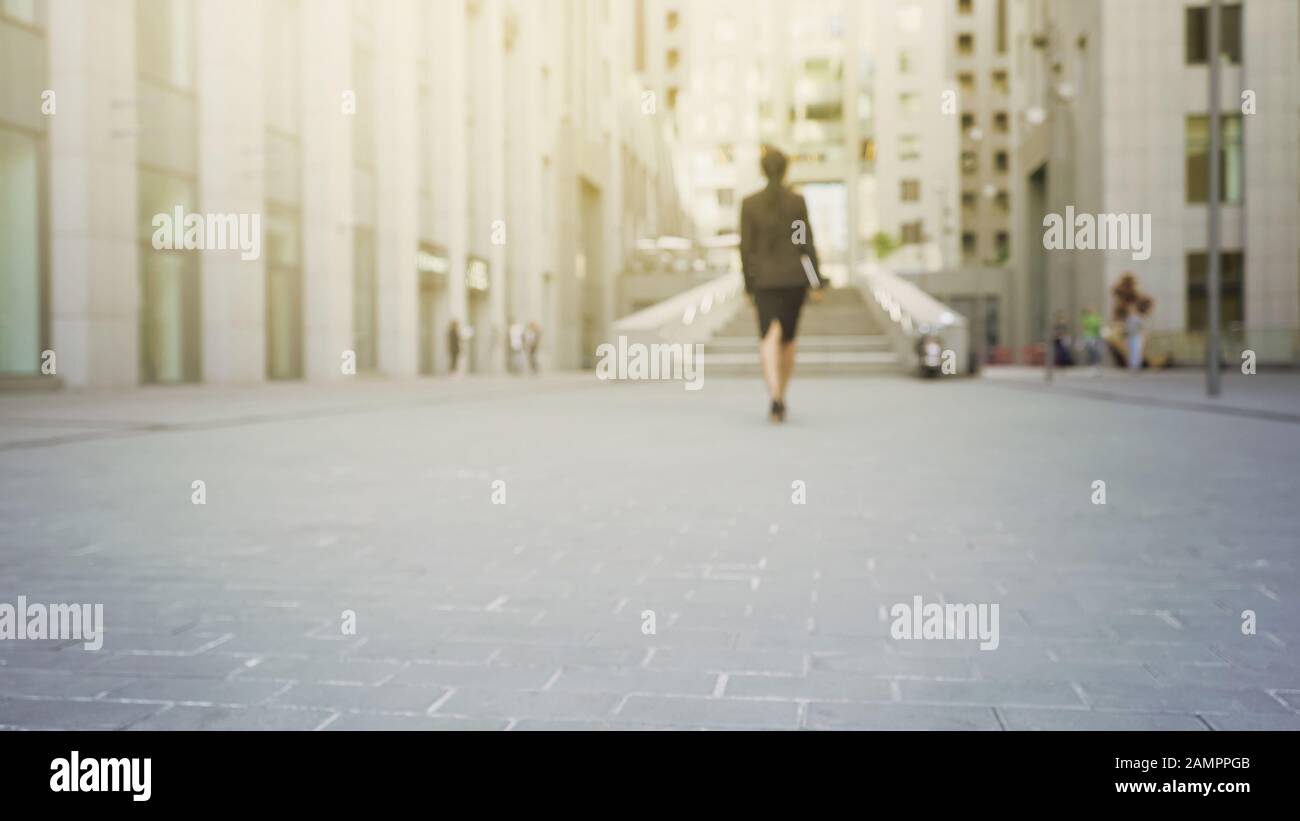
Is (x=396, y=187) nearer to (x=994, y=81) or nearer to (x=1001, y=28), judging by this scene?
(x=994, y=81)

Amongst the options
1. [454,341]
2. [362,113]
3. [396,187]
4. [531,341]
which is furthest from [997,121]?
[362,113]

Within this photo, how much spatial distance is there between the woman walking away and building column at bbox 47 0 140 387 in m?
11.8

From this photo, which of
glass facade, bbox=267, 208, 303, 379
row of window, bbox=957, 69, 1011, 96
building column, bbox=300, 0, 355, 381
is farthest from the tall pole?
row of window, bbox=957, 69, 1011, 96

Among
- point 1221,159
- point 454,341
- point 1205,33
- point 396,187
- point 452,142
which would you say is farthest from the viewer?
point 1221,159

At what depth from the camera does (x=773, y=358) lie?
36.4 ft

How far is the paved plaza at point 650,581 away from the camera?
262 centimetres

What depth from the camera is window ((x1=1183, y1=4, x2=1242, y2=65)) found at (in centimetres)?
3697

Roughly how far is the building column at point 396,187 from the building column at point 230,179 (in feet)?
21.1

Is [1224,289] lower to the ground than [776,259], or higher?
higher

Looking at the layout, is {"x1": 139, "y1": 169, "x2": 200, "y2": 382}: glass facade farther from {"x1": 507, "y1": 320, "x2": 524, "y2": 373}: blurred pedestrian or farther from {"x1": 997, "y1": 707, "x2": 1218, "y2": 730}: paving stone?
{"x1": 997, "y1": 707, "x2": 1218, "y2": 730}: paving stone

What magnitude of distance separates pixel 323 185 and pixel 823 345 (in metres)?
12.2

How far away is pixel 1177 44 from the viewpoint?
37.2 meters
